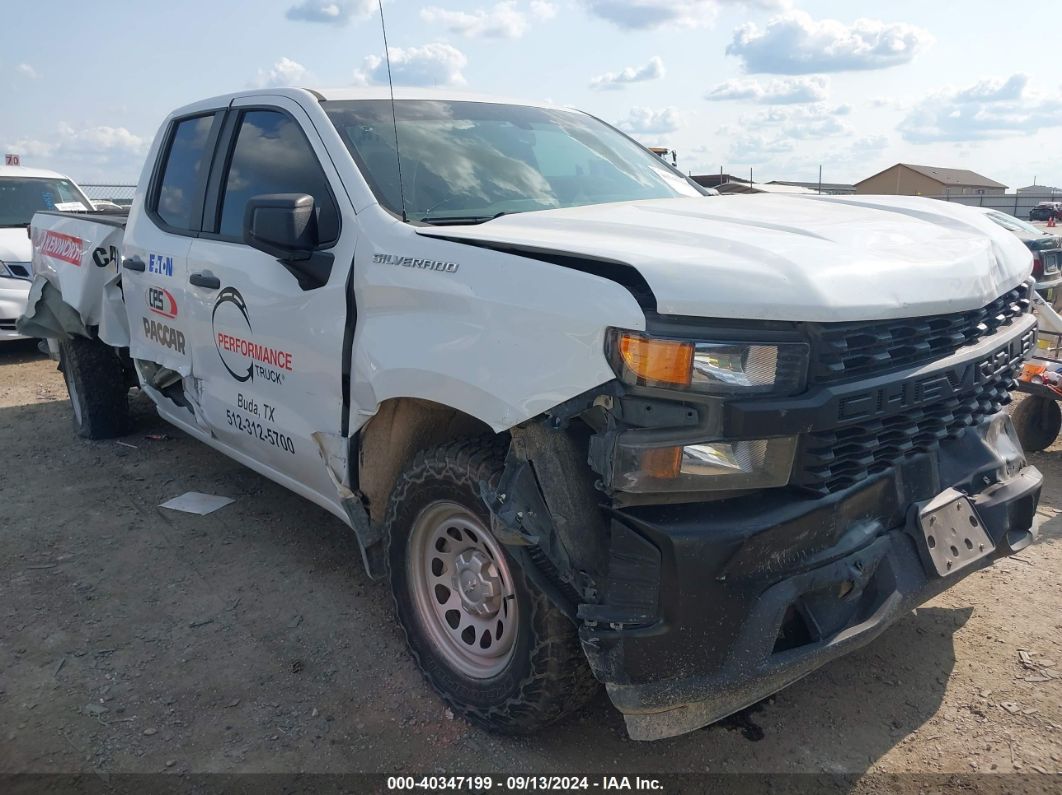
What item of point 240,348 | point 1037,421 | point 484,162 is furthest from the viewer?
point 1037,421

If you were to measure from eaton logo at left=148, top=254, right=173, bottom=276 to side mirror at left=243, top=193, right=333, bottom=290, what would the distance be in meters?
1.32

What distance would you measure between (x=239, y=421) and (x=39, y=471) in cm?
247

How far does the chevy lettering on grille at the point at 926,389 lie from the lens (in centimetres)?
217

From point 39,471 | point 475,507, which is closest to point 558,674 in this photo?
point 475,507

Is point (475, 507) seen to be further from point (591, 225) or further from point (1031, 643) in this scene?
point (1031, 643)

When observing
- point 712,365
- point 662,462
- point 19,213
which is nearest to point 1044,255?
point 712,365

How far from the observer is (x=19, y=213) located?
967 centimetres

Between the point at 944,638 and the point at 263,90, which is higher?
the point at 263,90

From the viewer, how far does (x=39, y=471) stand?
550cm

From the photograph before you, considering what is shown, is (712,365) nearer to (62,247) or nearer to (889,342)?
(889,342)

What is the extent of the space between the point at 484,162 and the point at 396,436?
1158 mm

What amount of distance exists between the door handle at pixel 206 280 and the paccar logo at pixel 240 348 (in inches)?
2.0

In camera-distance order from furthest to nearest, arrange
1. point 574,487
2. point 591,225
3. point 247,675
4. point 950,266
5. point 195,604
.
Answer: point 195,604, point 247,675, point 591,225, point 950,266, point 574,487

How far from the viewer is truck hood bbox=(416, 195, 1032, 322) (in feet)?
6.86
